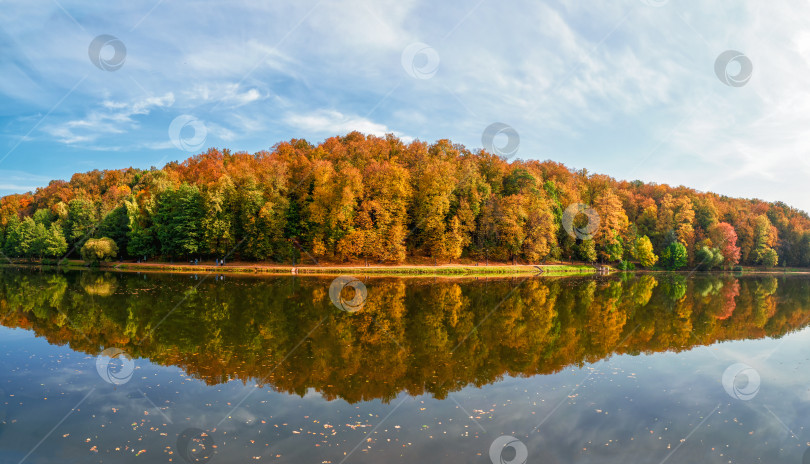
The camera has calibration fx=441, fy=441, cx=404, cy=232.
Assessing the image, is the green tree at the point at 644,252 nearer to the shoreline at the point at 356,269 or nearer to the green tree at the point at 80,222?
the shoreline at the point at 356,269

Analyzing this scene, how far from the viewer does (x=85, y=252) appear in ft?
193

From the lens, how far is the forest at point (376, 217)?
56.3m

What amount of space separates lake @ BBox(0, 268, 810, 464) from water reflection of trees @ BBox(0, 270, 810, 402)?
4.7 inches

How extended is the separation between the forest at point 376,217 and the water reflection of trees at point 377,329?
23.3 metres

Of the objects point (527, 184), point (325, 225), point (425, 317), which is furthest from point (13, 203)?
point (425, 317)

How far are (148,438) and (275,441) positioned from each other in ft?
8.27

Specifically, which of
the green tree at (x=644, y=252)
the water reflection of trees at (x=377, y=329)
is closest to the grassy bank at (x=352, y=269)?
the green tree at (x=644, y=252)

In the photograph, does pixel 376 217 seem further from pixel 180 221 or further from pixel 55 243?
pixel 55 243

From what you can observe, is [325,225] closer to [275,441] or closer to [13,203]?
[275,441]

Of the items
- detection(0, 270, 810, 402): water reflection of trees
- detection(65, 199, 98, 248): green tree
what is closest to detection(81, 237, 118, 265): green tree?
detection(65, 199, 98, 248): green tree

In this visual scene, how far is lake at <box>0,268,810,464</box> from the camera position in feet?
28.4

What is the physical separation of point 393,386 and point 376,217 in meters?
45.5

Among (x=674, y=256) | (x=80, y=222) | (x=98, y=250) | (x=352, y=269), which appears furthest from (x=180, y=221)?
(x=674, y=256)

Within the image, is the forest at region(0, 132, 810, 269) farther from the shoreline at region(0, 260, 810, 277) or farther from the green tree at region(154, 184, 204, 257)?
the shoreline at region(0, 260, 810, 277)
